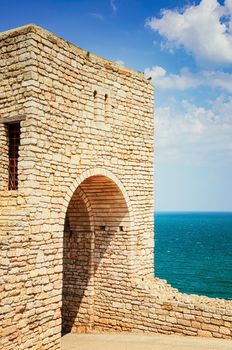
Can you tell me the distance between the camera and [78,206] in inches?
475

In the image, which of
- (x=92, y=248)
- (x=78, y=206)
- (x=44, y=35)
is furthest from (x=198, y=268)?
(x=44, y=35)

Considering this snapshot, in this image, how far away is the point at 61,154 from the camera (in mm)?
9484

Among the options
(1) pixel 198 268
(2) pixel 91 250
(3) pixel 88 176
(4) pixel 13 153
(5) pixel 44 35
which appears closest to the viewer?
(5) pixel 44 35

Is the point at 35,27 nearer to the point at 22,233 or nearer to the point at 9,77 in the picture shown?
the point at 9,77

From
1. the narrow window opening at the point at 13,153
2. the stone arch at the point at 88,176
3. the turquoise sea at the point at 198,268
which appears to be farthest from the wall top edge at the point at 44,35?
the turquoise sea at the point at 198,268

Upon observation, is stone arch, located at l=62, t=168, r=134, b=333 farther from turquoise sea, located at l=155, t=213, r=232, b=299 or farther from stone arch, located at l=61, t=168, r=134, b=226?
turquoise sea, located at l=155, t=213, r=232, b=299

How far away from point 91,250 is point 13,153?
3961 mm

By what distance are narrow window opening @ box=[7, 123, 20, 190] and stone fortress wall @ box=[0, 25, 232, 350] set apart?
0.16 meters

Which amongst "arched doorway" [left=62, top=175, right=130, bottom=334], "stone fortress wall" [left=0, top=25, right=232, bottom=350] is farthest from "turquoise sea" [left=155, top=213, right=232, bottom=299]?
"stone fortress wall" [left=0, top=25, right=232, bottom=350]

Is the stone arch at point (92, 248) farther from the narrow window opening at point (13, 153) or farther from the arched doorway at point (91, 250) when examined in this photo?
the narrow window opening at point (13, 153)

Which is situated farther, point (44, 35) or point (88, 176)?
point (88, 176)

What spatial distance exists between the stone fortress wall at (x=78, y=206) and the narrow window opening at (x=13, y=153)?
0.53ft

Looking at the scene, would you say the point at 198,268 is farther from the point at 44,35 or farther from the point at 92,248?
the point at 44,35

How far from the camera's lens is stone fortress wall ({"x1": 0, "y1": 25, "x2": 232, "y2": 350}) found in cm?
848
